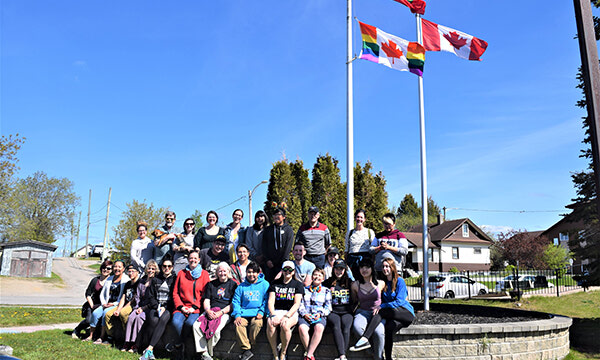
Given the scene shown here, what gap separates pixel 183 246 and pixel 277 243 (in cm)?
206

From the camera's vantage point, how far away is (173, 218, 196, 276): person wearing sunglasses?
821 centimetres

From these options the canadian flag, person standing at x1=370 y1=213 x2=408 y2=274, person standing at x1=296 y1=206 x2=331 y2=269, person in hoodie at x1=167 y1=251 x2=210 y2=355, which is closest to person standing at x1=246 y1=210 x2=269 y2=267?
person standing at x1=296 y1=206 x2=331 y2=269

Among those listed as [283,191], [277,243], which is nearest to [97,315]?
[277,243]

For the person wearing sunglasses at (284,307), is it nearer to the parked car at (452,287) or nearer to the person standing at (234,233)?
the person standing at (234,233)

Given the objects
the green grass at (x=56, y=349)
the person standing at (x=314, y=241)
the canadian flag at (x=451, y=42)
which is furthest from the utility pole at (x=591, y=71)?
the canadian flag at (x=451, y=42)

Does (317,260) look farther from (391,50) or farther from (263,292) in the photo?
(391,50)

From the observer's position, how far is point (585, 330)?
10617mm

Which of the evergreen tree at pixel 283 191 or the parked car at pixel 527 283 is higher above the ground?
the evergreen tree at pixel 283 191

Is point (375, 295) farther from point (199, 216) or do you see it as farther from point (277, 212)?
point (199, 216)

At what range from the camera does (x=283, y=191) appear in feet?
67.3

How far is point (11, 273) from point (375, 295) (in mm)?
35852

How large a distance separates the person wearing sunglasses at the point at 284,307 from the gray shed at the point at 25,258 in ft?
112

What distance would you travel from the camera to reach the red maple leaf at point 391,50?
439 inches

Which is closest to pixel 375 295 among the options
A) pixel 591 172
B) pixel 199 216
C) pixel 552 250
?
pixel 591 172
